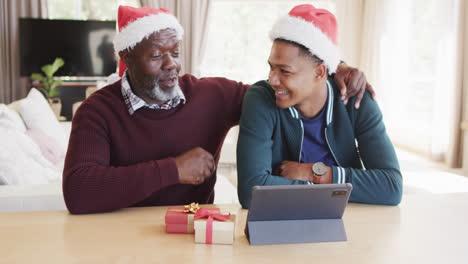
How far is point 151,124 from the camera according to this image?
1716 mm

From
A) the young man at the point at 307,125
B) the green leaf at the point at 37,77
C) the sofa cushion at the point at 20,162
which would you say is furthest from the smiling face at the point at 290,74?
the green leaf at the point at 37,77

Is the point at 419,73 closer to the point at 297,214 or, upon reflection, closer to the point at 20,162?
the point at 20,162

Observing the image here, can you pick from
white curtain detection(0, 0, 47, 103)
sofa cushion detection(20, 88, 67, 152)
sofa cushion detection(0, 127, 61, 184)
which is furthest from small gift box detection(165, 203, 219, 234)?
white curtain detection(0, 0, 47, 103)

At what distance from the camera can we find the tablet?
1.15 meters

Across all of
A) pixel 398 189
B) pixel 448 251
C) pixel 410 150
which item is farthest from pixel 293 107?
pixel 410 150

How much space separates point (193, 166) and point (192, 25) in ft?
17.4

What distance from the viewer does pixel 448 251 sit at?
1144 millimetres

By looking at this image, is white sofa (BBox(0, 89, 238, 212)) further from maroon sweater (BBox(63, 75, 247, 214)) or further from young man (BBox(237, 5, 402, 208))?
young man (BBox(237, 5, 402, 208))

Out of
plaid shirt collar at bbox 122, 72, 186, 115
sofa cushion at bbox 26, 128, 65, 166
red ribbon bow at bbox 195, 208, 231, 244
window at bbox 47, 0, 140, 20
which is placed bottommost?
sofa cushion at bbox 26, 128, 65, 166

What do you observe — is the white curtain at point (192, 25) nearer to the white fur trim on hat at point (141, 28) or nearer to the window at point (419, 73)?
the window at point (419, 73)

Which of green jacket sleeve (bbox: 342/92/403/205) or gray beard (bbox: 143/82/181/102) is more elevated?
gray beard (bbox: 143/82/181/102)

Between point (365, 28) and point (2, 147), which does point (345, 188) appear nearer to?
point (2, 147)

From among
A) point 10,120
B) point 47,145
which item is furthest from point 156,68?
point 47,145

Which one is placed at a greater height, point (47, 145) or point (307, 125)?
point (307, 125)
